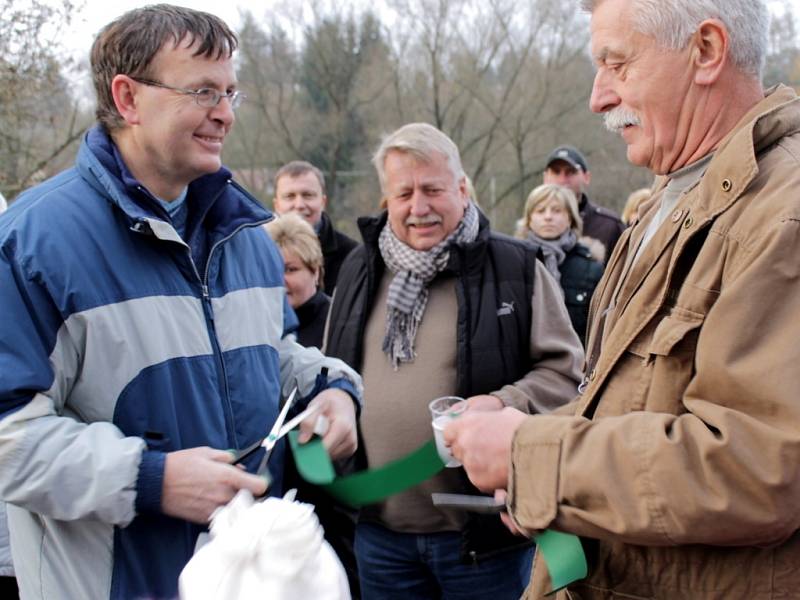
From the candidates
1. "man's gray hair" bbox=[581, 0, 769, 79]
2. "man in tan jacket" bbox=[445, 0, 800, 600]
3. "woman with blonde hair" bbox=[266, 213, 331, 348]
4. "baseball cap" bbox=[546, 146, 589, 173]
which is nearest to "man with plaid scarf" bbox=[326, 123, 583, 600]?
"woman with blonde hair" bbox=[266, 213, 331, 348]

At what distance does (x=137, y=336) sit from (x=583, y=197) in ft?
18.9

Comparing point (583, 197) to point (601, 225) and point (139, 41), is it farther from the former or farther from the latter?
point (139, 41)

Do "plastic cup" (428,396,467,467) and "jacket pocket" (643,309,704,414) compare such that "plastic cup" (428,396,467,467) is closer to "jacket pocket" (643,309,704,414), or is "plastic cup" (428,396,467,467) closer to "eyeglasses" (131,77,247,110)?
"jacket pocket" (643,309,704,414)

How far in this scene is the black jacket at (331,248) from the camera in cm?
593

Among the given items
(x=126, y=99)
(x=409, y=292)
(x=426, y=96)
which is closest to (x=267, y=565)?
(x=126, y=99)

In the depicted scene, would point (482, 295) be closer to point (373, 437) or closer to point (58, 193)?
point (373, 437)

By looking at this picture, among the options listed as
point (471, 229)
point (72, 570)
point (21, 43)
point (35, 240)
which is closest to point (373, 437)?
point (471, 229)

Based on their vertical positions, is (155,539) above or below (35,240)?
below

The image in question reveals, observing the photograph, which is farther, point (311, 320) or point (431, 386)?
point (311, 320)

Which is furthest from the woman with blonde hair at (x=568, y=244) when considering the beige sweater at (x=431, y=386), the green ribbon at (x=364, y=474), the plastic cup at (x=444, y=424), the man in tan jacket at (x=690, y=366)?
the man in tan jacket at (x=690, y=366)

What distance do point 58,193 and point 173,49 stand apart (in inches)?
19.4

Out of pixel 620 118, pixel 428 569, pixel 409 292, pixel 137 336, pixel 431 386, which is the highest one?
pixel 620 118

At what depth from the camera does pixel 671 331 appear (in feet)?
5.10

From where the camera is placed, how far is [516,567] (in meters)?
3.03
